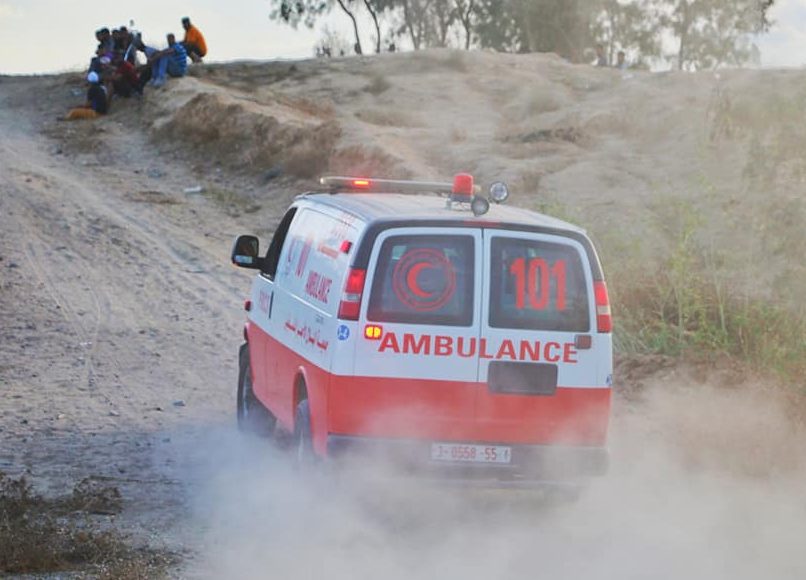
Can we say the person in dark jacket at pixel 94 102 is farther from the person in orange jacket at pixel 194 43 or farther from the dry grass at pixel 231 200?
the dry grass at pixel 231 200

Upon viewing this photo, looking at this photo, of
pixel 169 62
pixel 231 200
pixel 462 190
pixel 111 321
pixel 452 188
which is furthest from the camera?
pixel 169 62

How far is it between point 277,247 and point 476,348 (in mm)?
2695

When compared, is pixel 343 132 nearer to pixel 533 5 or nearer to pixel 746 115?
pixel 746 115

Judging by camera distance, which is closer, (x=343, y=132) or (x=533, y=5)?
(x=343, y=132)

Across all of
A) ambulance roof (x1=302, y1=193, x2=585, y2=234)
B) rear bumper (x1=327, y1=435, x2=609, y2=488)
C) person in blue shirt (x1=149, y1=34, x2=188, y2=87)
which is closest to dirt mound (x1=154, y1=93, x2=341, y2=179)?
person in blue shirt (x1=149, y1=34, x2=188, y2=87)

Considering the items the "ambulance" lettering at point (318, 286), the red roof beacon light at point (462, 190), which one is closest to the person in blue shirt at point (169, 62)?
the "ambulance" lettering at point (318, 286)

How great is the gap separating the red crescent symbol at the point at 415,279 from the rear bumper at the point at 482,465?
2.89 ft

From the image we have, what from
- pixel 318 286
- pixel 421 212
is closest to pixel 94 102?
pixel 318 286

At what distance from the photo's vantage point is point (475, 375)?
29.0 feet

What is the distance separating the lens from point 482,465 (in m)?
8.87

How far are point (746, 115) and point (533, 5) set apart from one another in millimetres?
35176

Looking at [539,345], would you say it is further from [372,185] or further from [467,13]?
[467,13]

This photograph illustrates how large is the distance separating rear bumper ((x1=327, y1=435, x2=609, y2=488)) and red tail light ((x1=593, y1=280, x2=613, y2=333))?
75cm

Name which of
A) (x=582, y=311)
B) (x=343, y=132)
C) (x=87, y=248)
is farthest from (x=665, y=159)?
(x=582, y=311)
